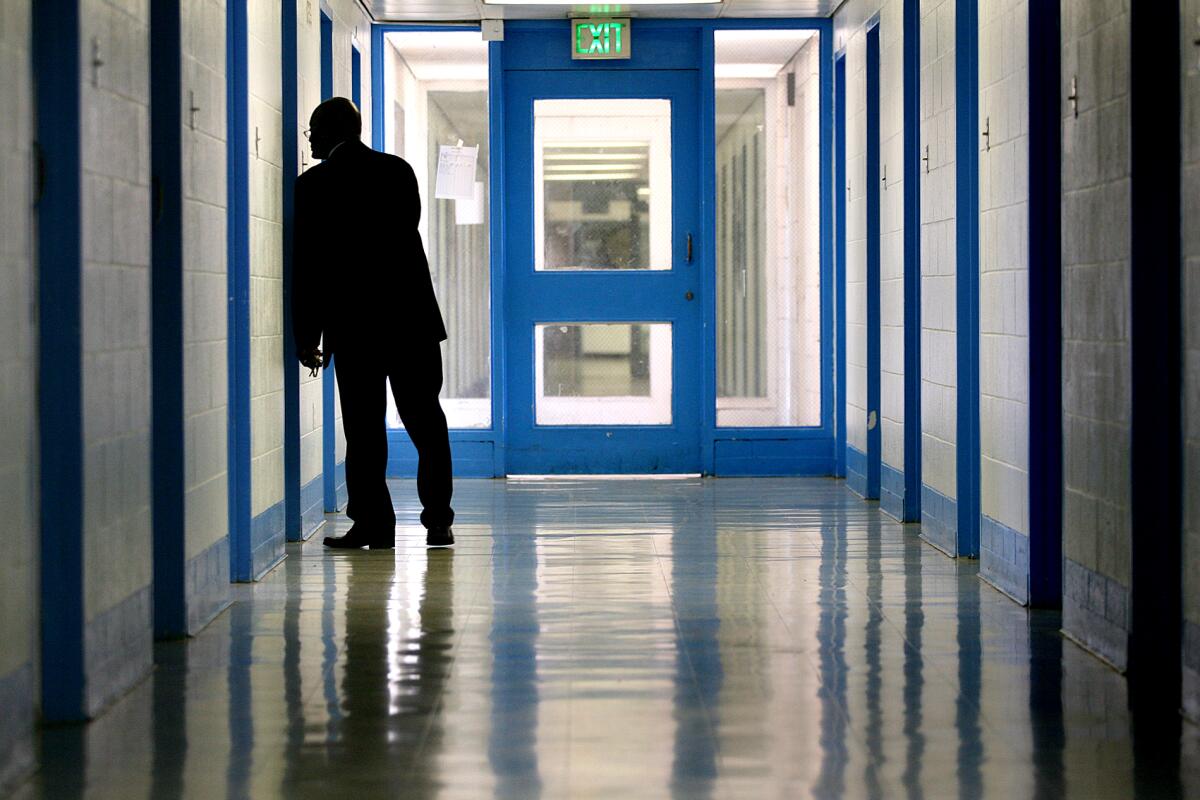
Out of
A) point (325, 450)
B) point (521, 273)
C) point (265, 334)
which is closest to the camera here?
point (265, 334)

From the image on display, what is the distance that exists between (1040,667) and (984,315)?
5.82ft

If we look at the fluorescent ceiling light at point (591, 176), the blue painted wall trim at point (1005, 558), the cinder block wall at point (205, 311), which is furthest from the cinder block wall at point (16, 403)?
the fluorescent ceiling light at point (591, 176)

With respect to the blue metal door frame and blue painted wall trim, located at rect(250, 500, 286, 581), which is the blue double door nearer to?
the blue metal door frame

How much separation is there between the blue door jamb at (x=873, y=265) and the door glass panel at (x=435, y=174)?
2143mm

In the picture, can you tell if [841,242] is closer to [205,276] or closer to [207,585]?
[205,276]

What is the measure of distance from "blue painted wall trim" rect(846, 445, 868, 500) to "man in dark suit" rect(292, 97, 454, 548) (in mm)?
2379

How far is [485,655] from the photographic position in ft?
14.0

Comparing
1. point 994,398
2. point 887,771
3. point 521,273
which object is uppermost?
point 521,273

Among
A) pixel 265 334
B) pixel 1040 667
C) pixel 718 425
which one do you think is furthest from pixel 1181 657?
pixel 718 425

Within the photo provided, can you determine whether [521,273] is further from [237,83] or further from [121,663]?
[121,663]

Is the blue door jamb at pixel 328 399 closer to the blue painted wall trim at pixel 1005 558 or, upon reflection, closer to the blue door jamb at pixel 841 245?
the blue door jamb at pixel 841 245

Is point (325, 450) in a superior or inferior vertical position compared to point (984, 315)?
inferior

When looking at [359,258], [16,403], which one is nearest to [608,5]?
[359,258]

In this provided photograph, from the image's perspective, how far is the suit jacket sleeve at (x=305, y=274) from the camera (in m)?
5.93
